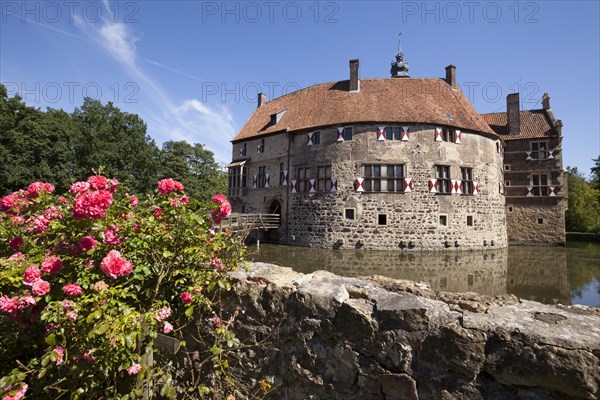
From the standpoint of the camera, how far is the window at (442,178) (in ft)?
60.3

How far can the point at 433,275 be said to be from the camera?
12.1m

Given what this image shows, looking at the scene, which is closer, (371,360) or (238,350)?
(371,360)

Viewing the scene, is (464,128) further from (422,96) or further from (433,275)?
(433,275)

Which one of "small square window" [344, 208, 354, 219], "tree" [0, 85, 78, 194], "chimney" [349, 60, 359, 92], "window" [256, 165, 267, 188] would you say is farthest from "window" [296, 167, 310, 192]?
"tree" [0, 85, 78, 194]

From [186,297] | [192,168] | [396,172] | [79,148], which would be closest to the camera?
[186,297]

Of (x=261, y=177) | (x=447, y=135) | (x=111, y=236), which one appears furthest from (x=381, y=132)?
(x=111, y=236)

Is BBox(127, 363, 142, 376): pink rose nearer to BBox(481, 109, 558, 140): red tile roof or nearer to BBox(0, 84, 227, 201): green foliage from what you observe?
BBox(0, 84, 227, 201): green foliage

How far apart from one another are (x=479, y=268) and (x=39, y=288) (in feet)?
49.2

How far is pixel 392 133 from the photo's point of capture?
18344 millimetres

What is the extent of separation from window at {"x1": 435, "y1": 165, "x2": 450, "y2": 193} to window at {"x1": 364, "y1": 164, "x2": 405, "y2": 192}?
2191 millimetres

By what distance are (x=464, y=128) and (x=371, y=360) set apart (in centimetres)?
1940

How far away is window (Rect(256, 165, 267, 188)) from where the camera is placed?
73.9ft

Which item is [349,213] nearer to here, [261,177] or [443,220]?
[443,220]

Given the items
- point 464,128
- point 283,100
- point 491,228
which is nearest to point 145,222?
point 464,128
